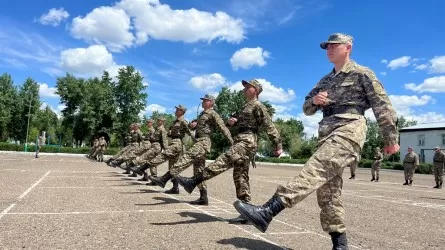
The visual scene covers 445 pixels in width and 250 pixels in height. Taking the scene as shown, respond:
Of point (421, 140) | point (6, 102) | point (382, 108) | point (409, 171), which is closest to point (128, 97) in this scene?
point (6, 102)

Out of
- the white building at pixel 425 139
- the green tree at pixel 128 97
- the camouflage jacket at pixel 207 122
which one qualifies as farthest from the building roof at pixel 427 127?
the camouflage jacket at pixel 207 122

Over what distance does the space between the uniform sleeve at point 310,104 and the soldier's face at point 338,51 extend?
1.39 ft

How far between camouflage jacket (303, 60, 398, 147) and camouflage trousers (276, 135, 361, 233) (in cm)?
13

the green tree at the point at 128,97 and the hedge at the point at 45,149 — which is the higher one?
the green tree at the point at 128,97

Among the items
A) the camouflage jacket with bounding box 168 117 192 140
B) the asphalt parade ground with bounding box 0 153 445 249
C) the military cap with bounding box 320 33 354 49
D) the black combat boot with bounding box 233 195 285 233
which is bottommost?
the asphalt parade ground with bounding box 0 153 445 249

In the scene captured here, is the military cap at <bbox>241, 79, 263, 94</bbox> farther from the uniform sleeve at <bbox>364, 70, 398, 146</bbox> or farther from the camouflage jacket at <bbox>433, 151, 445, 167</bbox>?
the camouflage jacket at <bbox>433, 151, 445, 167</bbox>

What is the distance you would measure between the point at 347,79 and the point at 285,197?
1486 mm

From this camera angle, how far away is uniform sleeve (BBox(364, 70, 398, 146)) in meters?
4.39

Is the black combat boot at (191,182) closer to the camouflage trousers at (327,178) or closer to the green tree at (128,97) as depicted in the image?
the camouflage trousers at (327,178)

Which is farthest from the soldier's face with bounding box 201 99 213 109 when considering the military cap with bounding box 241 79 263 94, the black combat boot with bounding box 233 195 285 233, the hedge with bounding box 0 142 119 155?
the hedge with bounding box 0 142 119 155

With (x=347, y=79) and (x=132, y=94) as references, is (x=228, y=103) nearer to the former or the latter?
(x=132, y=94)

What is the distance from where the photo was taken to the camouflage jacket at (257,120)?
23.4ft

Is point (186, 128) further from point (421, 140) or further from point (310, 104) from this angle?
point (421, 140)

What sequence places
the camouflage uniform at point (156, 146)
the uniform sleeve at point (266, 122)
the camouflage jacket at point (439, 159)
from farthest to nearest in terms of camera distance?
the camouflage jacket at point (439, 159)
the camouflage uniform at point (156, 146)
the uniform sleeve at point (266, 122)
